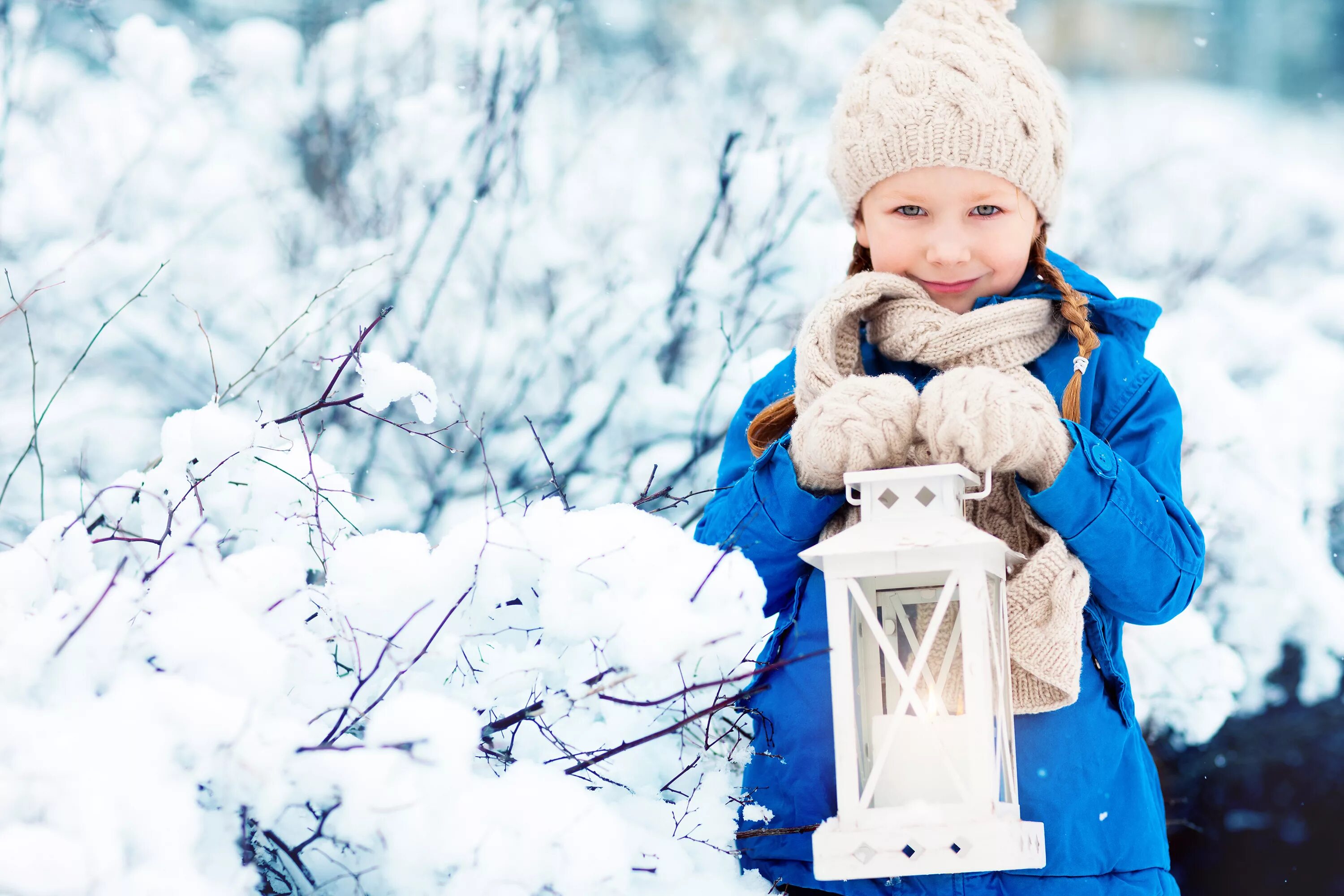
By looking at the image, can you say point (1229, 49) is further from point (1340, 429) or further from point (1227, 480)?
point (1227, 480)

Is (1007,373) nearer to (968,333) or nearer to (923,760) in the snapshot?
(968,333)

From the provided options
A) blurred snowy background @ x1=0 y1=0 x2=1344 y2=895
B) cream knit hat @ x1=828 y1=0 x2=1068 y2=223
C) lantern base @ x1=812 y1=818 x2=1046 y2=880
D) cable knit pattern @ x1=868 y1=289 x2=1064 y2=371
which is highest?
blurred snowy background @ x1=0 y1=0 x2=1344 y2=895

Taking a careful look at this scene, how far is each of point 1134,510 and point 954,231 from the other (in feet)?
1.21

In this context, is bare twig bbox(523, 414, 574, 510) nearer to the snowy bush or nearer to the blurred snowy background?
the snowy bush

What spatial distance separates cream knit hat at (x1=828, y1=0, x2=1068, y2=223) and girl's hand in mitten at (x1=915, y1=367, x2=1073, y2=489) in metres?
0.35

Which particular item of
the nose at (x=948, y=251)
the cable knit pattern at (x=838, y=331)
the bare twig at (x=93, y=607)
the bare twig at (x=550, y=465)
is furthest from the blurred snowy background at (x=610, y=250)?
the bare twig at (x=93, y=607)

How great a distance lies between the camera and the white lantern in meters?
0.98

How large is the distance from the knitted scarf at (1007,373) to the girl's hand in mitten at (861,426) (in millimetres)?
66

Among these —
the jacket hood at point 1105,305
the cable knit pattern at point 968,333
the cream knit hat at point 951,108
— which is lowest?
the cable knit pattern at point 968,333

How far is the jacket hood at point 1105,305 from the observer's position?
4.44ft

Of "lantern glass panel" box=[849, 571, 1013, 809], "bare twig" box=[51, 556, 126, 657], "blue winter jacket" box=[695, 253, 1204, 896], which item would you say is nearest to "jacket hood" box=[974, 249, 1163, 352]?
"blue winter jacket" box=[695, 253, 1204, 896]

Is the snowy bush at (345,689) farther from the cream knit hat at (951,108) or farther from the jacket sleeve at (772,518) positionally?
the cream knit hat at (951,108)

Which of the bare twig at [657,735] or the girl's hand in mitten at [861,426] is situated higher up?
the girl's hand in mitten at [861,426]

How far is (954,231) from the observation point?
1312 mm
